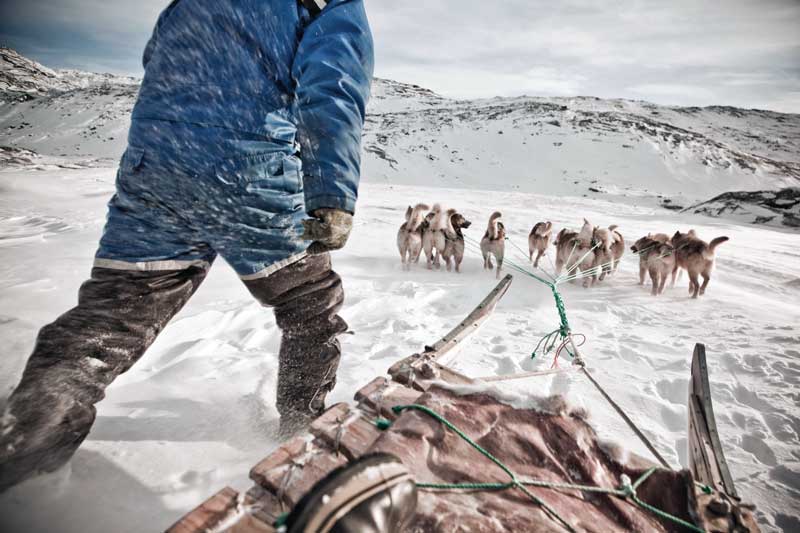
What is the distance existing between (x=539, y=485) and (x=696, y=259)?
184 inches

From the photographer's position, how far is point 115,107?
31312 millimetres

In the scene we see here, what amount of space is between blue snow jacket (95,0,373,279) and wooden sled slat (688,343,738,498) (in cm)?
157

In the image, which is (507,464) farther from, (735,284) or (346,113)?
(735,284)

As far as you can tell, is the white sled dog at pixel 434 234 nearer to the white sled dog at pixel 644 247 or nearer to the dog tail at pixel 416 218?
the dog tail at pixel 416 218

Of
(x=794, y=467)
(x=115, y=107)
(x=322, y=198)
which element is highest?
(x=115, y=107)

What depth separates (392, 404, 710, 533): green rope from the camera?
821 millimetres

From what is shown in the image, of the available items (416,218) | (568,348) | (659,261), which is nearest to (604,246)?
(659,261)

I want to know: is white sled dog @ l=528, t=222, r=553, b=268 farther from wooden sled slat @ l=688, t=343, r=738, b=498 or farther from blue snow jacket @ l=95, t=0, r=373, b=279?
blue snow jacket @ l=95, t=0, r=373, b=279

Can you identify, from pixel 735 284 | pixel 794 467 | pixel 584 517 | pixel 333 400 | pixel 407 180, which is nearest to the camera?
pixel 584 517

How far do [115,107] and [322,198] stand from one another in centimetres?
4091

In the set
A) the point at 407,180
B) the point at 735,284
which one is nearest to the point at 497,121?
the point at 407,180

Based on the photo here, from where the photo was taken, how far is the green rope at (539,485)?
0.82 m

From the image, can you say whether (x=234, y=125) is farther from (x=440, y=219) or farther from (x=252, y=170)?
(x=440, y=219)

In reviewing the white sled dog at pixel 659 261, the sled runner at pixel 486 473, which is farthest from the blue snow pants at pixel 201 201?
the white sled dog at pixel 659 261
